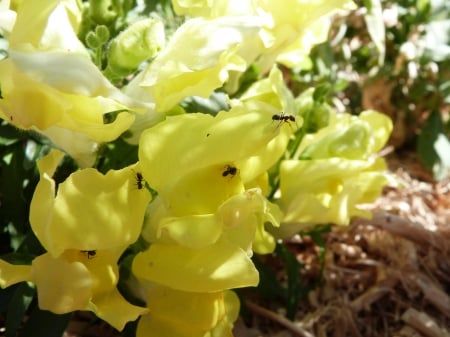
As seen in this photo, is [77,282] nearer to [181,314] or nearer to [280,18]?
[181,314]

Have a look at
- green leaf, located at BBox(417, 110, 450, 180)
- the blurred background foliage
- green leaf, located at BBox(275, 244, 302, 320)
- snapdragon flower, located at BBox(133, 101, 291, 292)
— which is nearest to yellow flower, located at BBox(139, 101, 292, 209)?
snapdragon flower, located at BBox(133, 101, 291, 292)

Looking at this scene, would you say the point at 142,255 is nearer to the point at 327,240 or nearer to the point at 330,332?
the point at 330,332

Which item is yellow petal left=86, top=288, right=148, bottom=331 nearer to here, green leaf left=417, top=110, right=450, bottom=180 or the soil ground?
the soil ground

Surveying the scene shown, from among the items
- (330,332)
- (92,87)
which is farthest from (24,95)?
(330,332)

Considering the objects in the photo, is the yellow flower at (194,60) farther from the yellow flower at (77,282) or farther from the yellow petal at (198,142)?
the yellow flower at (77,282)

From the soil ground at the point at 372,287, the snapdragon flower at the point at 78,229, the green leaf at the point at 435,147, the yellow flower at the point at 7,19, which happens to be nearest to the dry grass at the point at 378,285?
the soil ground at the point at 372,287

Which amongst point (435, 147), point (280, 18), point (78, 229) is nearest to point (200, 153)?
point (78, 229)
